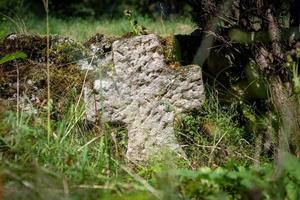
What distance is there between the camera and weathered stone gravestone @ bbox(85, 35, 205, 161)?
11.4 feet

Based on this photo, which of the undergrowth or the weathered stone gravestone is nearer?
the undergrowth

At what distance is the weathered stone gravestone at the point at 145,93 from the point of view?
349 cm

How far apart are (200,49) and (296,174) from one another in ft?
6.00

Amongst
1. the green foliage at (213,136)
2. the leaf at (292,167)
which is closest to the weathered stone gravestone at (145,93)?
the green foliage at (213,136)

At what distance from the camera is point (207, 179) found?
2381mm

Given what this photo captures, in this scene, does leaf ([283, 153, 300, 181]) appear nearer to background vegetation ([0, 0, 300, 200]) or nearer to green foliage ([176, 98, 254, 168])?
background vegetation ([0, 0, 300, 200])

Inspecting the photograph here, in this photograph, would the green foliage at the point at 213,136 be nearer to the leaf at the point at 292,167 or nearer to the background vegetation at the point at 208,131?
the background vegetation at the point at 208,131

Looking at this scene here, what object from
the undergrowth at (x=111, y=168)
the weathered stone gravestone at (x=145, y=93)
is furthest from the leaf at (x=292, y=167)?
the weathered stone gravestone at (x=145, y=93)

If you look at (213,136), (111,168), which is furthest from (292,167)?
(213,136)

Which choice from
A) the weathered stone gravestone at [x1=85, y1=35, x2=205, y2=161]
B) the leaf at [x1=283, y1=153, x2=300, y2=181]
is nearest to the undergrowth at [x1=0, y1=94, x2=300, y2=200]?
the leaf at [x1=283, y1=153, x2=300, y2=181]

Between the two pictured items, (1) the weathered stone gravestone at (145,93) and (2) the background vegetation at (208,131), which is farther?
(1) the weathered stone gravestone at (145,93)

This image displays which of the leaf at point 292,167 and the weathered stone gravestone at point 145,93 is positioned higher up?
the weathered stone gravestone at point 145,93

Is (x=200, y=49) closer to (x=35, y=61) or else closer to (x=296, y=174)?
(x=35, y=61)

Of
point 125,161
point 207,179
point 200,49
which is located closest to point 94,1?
point 200,49
